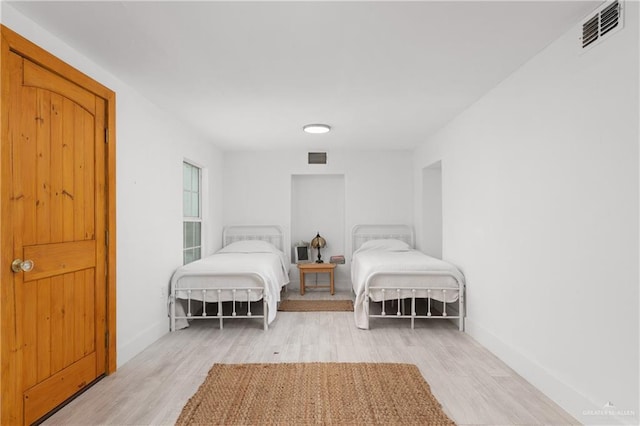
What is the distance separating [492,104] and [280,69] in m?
1.79

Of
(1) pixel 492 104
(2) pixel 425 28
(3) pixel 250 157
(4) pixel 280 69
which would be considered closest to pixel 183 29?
(4) pixel 280 69

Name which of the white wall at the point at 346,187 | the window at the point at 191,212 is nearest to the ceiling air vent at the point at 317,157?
the white wall at the point at 346,187

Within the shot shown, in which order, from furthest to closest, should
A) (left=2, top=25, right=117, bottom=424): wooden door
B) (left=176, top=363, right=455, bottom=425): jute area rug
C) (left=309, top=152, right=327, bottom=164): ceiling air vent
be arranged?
(left=309, top=152, right=327, bottom=164): ceiling air vent → (left=176, top=363, right=455, bottom=425): jute area rug → (left=2, top=25, right=117, bottom=424): wooden door

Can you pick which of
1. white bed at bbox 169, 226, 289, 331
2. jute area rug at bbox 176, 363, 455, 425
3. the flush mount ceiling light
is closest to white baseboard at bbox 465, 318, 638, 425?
jute area rug at bbox 176, 363, 455, 425

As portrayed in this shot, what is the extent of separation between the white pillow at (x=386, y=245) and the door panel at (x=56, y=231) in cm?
376

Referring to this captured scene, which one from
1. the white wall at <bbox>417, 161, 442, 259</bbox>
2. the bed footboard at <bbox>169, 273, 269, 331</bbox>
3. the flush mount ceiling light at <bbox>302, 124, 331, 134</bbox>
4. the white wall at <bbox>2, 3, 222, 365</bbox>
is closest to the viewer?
the white wall at <bbox>2, 3, 222, 365</bbox>

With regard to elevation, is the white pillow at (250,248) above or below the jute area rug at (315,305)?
above

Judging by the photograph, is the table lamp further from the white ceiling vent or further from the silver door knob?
the white ceiling vent

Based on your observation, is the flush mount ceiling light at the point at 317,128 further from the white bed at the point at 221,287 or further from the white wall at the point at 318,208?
the white wall at the point at 318,208

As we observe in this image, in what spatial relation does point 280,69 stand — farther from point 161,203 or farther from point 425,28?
point 161,203

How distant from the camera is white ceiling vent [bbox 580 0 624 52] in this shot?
76.8 inches

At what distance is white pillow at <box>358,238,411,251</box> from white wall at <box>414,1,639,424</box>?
2.12 meters

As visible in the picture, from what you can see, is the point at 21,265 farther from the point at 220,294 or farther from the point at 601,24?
the point at 601,24

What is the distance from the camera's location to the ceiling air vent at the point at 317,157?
20.8ft
